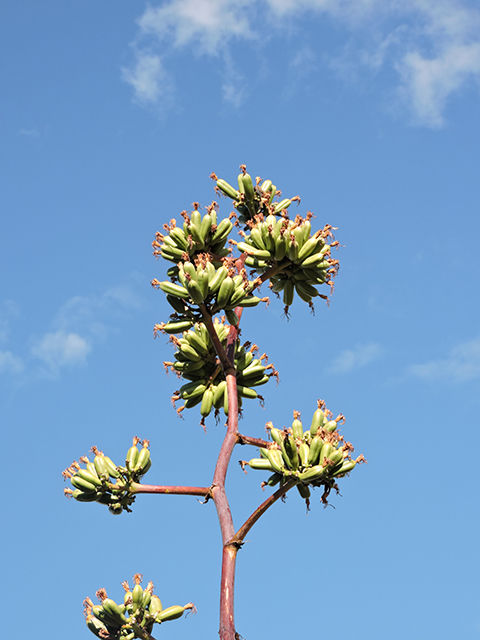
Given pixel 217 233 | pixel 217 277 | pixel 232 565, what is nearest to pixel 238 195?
pixel 217 233

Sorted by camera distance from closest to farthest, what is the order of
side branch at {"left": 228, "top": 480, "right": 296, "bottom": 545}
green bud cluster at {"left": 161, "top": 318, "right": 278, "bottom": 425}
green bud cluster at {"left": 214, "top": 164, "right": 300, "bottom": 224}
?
1. side branch at {"left": 228, "top": 480, "right": 296, "bottom": 545}
2. green bud cluster at {"left": 161, "top": 318, "right": 278, "bottom": 425}
3. green bud cluster at {"left": 214, "top": 164, "right": 300, "bottom": 224}

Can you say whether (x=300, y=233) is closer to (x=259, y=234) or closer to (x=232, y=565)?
(x=259, y=234)

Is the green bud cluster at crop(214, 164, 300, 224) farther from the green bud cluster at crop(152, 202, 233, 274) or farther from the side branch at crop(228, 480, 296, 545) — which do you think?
the side branch at crop(228, 480, 296, 545)

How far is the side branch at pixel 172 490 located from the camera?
4903mm

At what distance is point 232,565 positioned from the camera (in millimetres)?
4512

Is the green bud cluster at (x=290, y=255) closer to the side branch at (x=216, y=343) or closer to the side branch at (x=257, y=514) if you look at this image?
the side branch at (x=216, y=343)

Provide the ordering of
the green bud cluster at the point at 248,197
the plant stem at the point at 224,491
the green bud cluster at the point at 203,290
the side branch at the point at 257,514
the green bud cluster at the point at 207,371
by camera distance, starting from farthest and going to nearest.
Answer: the green bud cluster at the point at 248,197, the green bud cluster at the point at 207,371, the green bud cluster at the point at 203,290, the side branch at the point at 257,514, the plant stem at the point at 224,491

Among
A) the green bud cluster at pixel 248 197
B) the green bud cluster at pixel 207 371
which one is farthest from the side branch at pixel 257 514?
the green bud cluster at pixel 248 197

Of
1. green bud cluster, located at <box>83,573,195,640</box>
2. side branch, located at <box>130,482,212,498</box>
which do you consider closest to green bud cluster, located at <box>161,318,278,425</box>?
side branch, located at <box>130,482,212,498</box>

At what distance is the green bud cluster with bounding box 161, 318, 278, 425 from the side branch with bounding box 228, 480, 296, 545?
112cm

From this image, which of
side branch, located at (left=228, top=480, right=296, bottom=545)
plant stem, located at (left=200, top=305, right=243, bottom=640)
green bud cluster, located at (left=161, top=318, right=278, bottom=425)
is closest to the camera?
plant stem, located at (left=200, top=305, right=243, bottom=640)

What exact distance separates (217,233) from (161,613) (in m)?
3.68

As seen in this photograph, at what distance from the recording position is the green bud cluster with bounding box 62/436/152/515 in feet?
17.4

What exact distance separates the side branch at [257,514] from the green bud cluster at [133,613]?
2101mm
